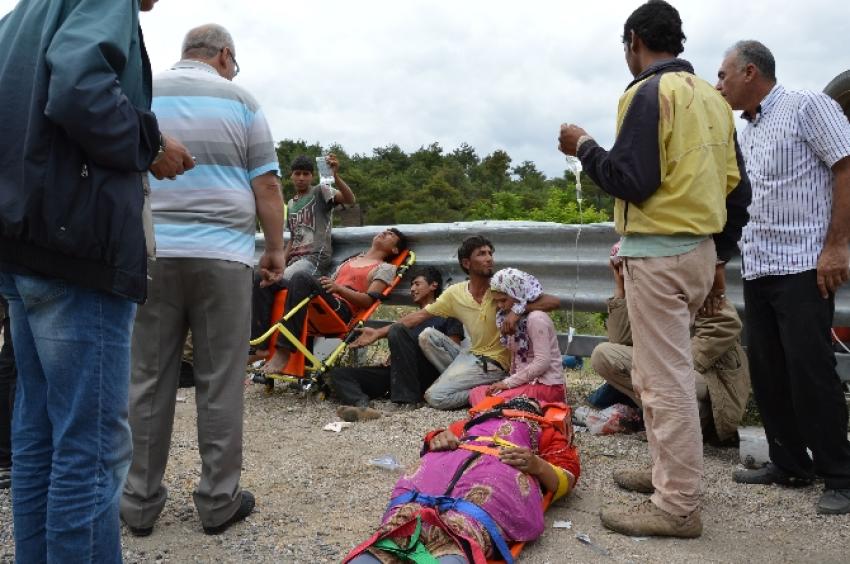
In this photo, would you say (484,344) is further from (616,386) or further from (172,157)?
(172,157)

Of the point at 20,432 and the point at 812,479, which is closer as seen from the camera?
the point at 20,432

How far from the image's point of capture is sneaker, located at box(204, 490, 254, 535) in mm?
3168

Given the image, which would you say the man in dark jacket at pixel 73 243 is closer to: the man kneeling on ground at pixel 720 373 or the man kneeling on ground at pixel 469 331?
the man kneeling on ground at pixel 720 373

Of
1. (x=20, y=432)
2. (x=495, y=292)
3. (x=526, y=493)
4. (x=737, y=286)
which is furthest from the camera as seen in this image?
(x=495, y=292)

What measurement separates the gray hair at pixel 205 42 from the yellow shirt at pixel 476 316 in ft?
8.25

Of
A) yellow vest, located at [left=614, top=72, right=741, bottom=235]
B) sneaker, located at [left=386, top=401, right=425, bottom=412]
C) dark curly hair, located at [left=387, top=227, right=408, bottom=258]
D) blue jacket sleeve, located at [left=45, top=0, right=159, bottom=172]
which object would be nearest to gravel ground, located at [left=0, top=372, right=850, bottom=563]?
sneaker, located at [left=386, top=401, right=425, bottom=412]

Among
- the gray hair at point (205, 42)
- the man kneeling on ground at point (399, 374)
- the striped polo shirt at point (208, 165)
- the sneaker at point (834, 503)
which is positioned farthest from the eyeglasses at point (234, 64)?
the sneaker at point (834, 503)

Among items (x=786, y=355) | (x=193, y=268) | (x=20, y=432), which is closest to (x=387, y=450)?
(x=193, y=268)

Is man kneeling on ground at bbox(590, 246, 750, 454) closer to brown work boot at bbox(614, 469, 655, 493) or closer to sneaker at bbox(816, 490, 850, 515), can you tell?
brown work boot at bbox(614, 469, 655, 493)

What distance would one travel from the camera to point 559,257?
5238 millimetres

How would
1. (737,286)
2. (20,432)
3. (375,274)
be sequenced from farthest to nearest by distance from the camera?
(375,274) → (737,286) → (20,432)

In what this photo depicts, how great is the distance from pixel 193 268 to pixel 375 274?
286cm

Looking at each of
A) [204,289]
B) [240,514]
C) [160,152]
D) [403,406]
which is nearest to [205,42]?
[204,289]

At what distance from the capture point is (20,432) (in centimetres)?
217
